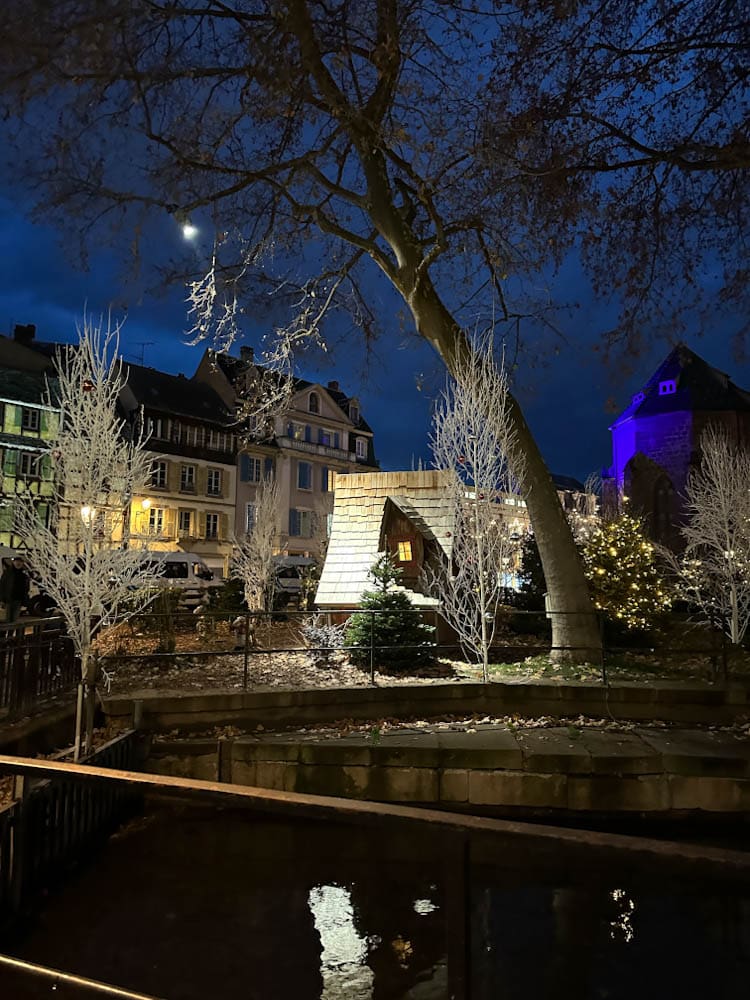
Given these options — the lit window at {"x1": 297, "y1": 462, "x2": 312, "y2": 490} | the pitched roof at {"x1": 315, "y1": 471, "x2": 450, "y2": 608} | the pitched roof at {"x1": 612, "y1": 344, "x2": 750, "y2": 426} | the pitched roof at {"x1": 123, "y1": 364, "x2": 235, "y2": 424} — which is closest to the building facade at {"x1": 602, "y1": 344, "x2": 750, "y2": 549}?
the pitched roof at {"x1": 612, "y1": 344, "x2": 750, "y2": 426}

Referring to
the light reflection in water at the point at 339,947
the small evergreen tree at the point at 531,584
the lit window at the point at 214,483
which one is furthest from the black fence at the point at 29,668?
the lit window at the point at 214,483

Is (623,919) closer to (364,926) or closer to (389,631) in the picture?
(364,926)

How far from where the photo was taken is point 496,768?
8047 mm

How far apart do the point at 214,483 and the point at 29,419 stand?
39.5ft

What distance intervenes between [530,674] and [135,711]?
5.96 m

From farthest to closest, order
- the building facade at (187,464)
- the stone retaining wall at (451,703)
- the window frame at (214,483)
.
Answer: the window frame at (214,483) → the building facade at (187,464) → the stone retaining wall at (451,703)

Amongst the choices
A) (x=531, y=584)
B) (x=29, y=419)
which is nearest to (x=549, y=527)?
(x=531, y=584)

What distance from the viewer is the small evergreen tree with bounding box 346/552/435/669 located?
37.8 ft

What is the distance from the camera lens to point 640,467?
3806 cm

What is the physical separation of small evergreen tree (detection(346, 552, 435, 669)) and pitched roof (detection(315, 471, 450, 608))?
205 centimetres

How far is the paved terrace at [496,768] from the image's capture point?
7781mm

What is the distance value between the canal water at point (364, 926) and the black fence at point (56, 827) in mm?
198

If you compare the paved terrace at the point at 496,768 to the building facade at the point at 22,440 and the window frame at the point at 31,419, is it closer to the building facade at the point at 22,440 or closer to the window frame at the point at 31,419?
the building facade at the point at 22,440

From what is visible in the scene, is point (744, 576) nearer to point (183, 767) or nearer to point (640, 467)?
point (183, 767)
